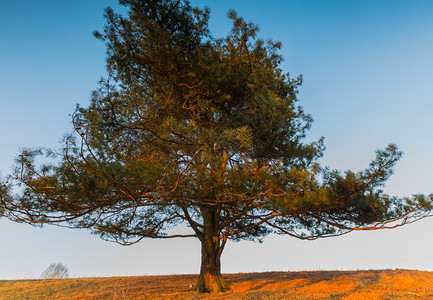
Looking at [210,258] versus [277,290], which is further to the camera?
[210,258]

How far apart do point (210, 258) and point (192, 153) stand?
127 inches

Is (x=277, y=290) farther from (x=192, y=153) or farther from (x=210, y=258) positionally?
(x=192, y=153)

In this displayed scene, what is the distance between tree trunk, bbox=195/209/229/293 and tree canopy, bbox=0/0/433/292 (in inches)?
1.2

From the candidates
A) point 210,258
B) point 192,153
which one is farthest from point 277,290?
point 192,153

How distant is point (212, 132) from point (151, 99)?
2558 millimetres

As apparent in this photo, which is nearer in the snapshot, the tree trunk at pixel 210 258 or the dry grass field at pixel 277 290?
the dry grass field at pixel 277 290

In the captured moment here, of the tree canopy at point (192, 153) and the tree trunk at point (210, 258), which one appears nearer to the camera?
the tree canopy at point (192, 153)

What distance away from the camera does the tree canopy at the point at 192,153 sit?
650 centimetres

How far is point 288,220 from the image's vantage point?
9.50 m

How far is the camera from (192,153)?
785 cm

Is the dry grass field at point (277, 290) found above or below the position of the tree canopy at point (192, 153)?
below

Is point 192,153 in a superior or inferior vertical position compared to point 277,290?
superior

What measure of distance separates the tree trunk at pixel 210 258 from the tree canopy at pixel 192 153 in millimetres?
29

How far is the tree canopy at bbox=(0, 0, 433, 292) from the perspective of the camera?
6.50m
